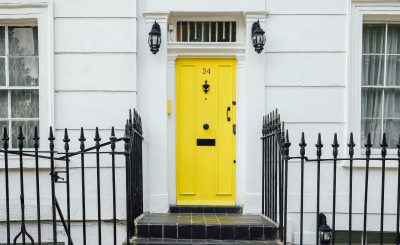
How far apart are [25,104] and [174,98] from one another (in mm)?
2153

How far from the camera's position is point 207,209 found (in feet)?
20.0

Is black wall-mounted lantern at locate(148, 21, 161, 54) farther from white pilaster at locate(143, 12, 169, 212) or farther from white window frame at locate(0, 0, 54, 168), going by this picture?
white window frame at locate(0, 0, 54, 168)

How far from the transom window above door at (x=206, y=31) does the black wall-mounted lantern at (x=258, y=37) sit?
45cm

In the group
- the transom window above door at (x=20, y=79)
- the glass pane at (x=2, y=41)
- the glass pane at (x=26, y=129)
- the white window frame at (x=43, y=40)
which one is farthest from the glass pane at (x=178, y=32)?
A: the glass pane at (x=2, y=41)

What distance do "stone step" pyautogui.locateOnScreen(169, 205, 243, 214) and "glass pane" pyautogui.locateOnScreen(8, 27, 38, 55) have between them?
3032mm

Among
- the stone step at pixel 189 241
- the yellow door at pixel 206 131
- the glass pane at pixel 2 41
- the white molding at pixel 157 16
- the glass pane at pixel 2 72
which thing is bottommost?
the stone step at pixel 189 241

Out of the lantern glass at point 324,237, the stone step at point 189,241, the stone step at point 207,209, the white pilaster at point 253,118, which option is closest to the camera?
the lantern glass at point 324,237

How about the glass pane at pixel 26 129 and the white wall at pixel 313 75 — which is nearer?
the white wall at pixel 313 75

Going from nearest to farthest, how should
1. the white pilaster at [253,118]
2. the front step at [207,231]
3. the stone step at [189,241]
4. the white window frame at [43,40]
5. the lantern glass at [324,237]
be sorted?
1. the lantern glass at [324,237]
2. the stone step at [189,241]
3. the front step at [207,231]
4. the white window frame at [43,40]
5. the white pilaster at [253,118]

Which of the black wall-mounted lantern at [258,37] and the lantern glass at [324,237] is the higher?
the black wall-mounted lantern at [258,37]

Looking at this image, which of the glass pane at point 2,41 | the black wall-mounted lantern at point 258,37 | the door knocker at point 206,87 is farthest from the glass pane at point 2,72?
the black wall-mounted lantern at point 258,37

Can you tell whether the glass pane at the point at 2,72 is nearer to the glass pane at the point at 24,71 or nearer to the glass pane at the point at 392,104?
the glass pane at the point at 24,71

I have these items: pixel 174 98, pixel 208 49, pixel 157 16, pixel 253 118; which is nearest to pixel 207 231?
pixel 253 118

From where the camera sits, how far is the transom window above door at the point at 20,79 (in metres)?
Result: 6.08
